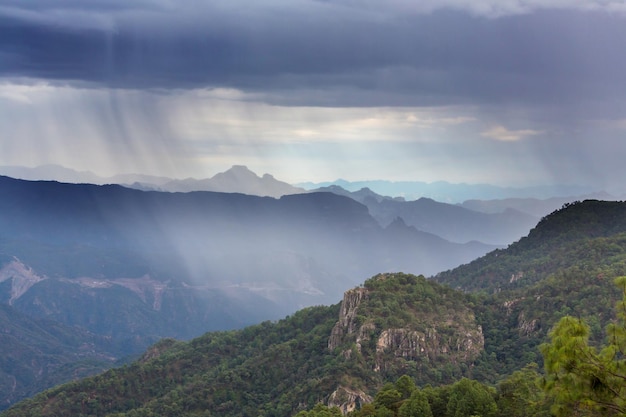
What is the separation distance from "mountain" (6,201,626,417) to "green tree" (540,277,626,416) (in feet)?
231

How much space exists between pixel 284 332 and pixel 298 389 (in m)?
39.9

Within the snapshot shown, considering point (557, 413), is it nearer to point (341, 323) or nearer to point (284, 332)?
point (341, 323)

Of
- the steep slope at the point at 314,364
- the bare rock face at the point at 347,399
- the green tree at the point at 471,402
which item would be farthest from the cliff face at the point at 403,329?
the green tree at the point at 471,402

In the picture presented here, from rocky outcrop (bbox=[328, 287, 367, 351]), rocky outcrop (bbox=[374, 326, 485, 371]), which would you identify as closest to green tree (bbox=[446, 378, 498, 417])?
rocky outcrop (bbox=[374, 326, 485, 371])

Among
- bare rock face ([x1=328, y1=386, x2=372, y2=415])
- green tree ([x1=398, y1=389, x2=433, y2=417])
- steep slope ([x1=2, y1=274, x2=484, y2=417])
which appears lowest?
green tree ([x1=398, y1=389, x2=433, y2=417])

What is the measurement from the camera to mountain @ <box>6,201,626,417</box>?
376 feet

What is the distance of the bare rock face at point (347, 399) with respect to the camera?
103875 mm

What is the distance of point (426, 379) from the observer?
372 feet

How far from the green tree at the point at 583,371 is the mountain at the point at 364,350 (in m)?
70.5

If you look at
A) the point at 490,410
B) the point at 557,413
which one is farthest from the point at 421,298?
the point at 557,413

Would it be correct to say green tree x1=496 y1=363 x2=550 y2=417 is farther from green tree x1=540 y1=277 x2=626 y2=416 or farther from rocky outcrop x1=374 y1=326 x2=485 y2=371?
rocky outcrop x1=374 y1=326 x2=485 y2=371

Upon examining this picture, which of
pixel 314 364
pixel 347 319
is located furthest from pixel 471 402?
pixel 347 319

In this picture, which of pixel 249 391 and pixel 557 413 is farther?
pixel 249 391

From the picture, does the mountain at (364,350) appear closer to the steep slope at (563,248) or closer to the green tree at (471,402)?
the steep slope at (563,248)
